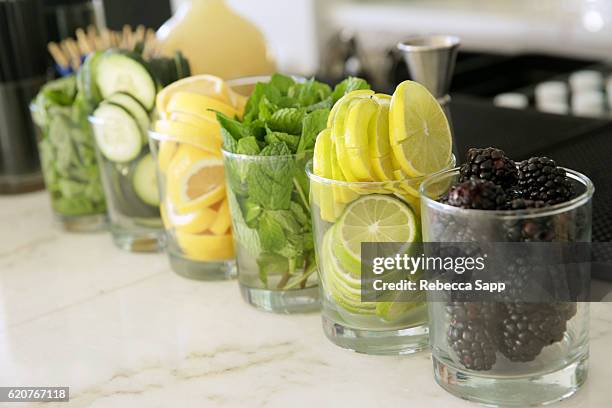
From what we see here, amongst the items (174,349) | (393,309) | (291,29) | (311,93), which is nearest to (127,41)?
(311,93)

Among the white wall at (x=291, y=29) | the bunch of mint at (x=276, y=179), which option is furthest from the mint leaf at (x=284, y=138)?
the white wall at (x=291, y=29)

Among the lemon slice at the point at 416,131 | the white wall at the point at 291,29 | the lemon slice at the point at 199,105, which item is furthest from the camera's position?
the white wall at the point at 291,29

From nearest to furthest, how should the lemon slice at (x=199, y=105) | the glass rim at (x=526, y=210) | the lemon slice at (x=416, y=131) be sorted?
the glass rim at (x=526, y=210) → the lemon slice at (x=416, y=131) → the lemon slice at (x=199, y=105)

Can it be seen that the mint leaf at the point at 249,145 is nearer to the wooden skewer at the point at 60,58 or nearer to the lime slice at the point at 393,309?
the lime slice at the point at 393,309

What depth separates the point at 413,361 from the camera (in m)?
0.79

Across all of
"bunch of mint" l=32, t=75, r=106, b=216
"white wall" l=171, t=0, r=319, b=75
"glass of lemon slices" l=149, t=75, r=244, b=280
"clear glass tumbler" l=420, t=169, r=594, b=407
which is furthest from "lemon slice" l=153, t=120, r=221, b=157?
"white wall" l=171, t=0, r=319, b=75

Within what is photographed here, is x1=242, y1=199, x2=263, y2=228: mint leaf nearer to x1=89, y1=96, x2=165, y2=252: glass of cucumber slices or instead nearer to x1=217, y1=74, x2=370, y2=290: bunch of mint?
x1=217, y1=74, x2=370, y2=290: bunch of mint

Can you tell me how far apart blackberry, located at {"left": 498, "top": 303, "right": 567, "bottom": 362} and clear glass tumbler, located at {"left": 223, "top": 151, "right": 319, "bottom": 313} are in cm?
25

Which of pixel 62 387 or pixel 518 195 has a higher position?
pixel 518 195

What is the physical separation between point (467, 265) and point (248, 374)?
0.24m

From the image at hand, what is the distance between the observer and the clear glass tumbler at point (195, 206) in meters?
0.96

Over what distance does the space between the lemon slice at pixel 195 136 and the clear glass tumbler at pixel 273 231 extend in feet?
0.24

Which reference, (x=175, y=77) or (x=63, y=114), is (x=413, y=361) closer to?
(x=175, y=77)

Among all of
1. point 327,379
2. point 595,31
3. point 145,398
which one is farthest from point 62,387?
point 595,31
